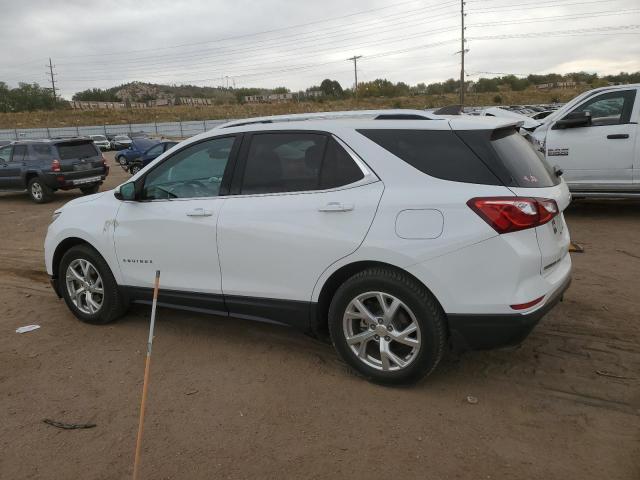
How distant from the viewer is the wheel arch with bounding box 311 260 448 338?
3344 mm

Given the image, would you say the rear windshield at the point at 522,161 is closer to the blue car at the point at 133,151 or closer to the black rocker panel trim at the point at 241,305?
the black rocker panel trim at the point at 241,305

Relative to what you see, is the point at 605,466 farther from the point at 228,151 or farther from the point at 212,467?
the point at 228,151

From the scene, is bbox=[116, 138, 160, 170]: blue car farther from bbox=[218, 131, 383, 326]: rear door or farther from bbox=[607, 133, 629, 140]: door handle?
bbox=[218, 131, 383, 326]: rear door

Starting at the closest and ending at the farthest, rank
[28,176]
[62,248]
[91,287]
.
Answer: [91,287], [62,248], [28,176]

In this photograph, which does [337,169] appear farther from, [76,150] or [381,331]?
[76,150]

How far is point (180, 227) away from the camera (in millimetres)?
4176

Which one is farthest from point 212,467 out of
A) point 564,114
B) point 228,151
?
point 564,114

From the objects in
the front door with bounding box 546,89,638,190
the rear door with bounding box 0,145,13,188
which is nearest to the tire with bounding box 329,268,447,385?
the front door with bounding box 546,89,638,190

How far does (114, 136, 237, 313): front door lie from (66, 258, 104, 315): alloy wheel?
0.41 metres

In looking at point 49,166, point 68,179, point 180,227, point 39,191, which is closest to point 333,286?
point 180,227

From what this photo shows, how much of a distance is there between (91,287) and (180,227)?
1311 millimetres

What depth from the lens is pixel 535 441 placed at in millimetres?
2949

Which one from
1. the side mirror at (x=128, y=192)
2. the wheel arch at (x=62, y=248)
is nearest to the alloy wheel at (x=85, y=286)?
the wheel arch at (x=62, y=248)

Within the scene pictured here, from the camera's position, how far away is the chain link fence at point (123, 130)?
48219mm
